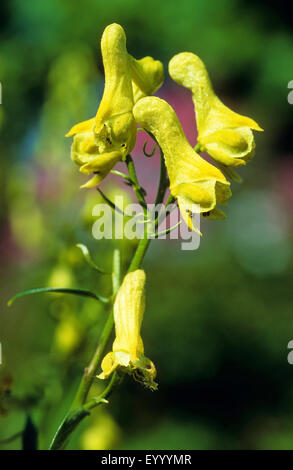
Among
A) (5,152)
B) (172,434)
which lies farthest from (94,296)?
(172,434)

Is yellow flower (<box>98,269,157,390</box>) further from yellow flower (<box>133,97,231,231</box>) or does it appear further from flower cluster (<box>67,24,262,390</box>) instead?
yellow flower (<box>133,97,231,231</box>)

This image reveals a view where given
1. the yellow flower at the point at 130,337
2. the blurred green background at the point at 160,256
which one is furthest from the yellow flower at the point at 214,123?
the blurred green background at the point at 160,256

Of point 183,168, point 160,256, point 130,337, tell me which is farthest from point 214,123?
point 160,256

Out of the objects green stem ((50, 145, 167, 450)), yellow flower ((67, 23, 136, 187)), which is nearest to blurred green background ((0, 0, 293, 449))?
green stem ((50, 145, 167, 450))

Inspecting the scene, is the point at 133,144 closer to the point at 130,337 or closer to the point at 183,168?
the point at 183,168

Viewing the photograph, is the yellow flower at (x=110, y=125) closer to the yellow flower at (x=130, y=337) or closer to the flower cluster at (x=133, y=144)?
the flower cluster at (x=133, y=144)
